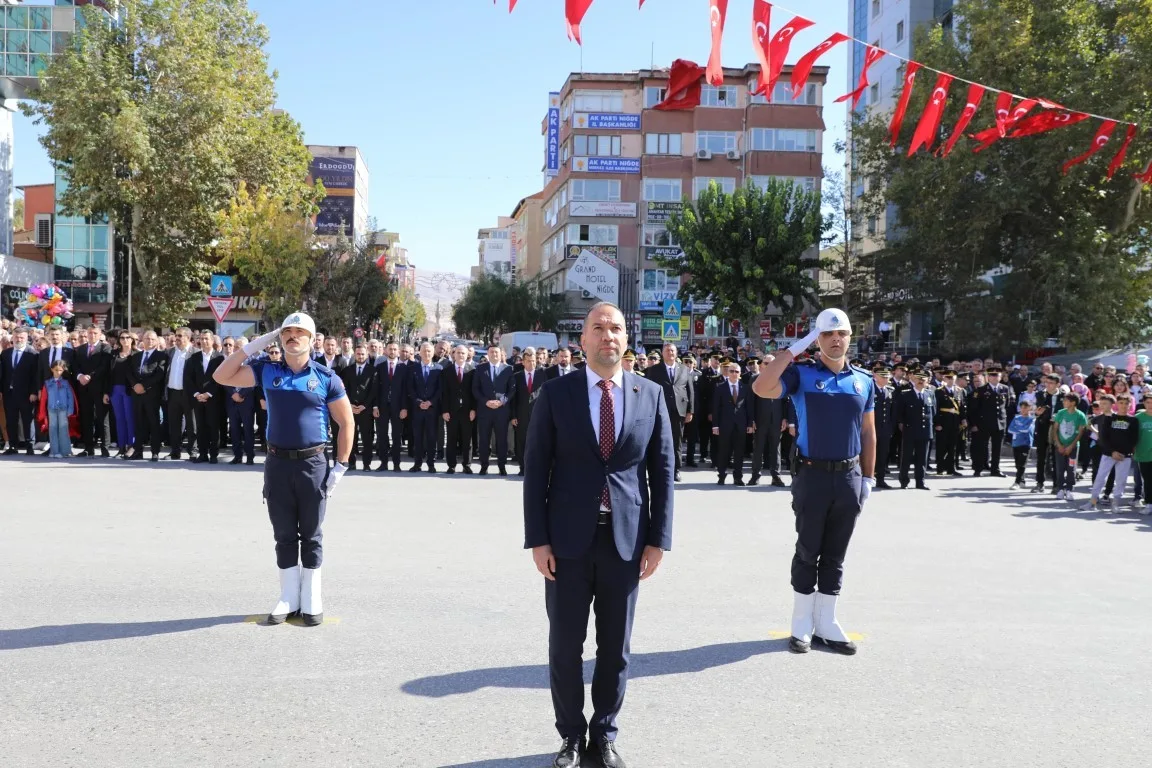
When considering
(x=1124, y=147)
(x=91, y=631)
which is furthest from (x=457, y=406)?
(x=1124, y=147)

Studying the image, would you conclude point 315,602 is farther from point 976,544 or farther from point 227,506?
point 976,544

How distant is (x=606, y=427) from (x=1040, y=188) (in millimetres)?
32603

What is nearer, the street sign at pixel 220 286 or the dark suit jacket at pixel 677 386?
the dark suit jacket at pixel 677 386

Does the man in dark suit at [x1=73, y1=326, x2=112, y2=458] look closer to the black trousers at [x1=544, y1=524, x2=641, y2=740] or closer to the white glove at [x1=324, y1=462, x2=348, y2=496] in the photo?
the white glove at [x1=324, y1=462, x2=348, y2=496]

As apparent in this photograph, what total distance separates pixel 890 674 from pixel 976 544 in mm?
4909

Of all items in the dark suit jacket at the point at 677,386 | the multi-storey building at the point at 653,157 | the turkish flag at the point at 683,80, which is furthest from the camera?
the multi-storey building at the point at 653,157

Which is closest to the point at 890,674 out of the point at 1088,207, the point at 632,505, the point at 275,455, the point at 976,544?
the point at 632,505

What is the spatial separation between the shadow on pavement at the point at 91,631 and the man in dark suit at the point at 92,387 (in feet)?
35.4

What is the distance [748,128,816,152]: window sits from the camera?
61188mm

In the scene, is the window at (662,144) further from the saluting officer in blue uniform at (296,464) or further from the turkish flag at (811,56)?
the saluting officer in blue uniform at (296,464)

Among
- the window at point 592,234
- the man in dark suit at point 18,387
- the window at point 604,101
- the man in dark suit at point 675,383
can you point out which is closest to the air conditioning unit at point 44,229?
the window at point 592,234

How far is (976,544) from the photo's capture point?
9.88m

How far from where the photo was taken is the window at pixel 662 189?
6456cm

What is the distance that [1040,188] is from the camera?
106 feet
